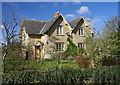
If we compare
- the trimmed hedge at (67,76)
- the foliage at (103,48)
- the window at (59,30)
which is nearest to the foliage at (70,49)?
the window at (59,30)

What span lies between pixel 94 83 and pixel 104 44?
3006 mm

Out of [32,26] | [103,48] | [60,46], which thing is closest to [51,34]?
[60,46]

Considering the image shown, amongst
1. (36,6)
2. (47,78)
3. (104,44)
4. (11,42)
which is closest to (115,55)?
(104,44)

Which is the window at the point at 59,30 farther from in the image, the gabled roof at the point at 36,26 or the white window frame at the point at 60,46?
the white window frame at the point at 60,46

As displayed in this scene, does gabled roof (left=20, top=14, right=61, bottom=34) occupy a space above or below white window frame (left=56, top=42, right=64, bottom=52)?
above

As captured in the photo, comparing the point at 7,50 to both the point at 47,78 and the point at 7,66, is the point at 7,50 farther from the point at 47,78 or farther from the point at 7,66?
the point at 47,78

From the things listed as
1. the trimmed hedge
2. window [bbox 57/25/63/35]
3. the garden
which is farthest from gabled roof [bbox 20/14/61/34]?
the trimmed hedge

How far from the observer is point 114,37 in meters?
7.89

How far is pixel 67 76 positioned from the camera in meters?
4.74

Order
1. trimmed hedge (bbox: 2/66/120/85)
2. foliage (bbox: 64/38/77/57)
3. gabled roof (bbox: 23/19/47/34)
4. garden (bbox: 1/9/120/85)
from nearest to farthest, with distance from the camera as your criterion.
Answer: trimmed hedge (bbox: 2/66/120/85)
garden (bbox: 1/9/120/85)
foliage (bbox: 64/38/77/57)
gabled roof (bbox: 23/19/47/34)

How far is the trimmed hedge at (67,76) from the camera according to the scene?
14.5 feet

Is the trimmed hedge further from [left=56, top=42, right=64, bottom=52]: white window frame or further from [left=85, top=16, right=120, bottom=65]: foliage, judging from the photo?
[left=56, top=42, right=64, bottom=52]: white window frame

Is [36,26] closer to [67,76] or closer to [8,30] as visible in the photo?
[8,30]

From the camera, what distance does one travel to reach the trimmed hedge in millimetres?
4414
